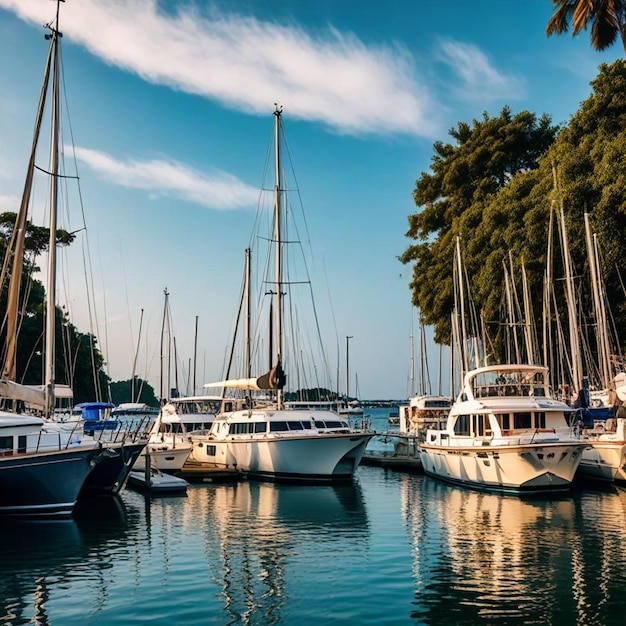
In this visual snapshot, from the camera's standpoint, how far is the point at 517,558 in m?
16.4

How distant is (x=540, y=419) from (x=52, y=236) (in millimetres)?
19877

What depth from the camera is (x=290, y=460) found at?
104 ft

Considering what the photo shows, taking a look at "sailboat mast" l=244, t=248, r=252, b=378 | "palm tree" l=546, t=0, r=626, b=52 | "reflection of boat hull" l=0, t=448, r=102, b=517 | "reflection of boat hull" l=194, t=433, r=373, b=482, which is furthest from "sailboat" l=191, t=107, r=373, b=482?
"palm tree" l=546, t=0, r=626, b=52

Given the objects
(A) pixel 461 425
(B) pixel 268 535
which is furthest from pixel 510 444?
(B) pixel 268 535

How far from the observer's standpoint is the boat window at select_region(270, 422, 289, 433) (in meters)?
32.5

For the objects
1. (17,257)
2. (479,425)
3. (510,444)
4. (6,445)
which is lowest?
(510,444)

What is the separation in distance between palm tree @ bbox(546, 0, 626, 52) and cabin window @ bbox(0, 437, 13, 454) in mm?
26952

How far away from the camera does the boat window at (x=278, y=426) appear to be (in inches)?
1278

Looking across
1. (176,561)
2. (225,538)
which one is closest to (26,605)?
(176,561)

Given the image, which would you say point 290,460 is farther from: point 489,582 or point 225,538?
point 489,582

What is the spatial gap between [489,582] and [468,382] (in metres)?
17.2

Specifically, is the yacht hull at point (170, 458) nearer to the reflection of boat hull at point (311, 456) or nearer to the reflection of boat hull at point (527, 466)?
the reflection of boat hull at point (311, 456)

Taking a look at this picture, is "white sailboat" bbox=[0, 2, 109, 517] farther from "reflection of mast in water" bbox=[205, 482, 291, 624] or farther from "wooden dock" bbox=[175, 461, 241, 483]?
"wooden dock" bbox=[175, 461, 241, 483]

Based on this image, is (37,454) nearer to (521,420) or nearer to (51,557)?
(51,557)
